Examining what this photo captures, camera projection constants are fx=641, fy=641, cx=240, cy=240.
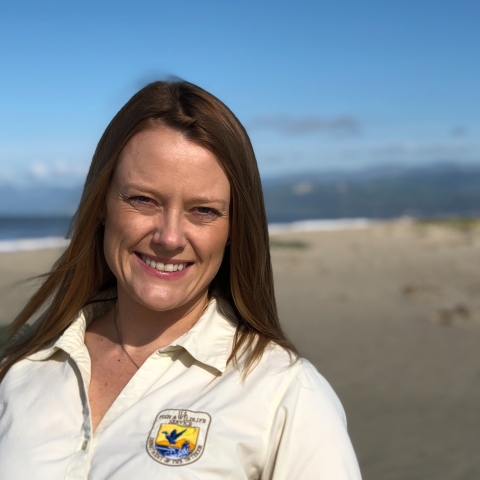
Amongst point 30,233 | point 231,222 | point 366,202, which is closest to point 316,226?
point 30,233

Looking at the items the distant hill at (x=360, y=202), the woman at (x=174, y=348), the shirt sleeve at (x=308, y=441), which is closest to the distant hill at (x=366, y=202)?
the distant hill at (x=360, y=202)

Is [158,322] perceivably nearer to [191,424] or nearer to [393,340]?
[191,424]

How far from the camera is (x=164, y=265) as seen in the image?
2115 millimetres

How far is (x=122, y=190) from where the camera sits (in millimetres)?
2115

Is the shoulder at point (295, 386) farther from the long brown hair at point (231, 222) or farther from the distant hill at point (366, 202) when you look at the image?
the distant hill at point (366, 202)

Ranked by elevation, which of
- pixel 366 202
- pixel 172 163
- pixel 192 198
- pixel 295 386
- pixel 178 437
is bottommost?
pixel 366 202

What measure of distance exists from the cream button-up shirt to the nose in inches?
12.3

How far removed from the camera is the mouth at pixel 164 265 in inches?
83.4

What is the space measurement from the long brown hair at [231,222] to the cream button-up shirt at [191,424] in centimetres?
12

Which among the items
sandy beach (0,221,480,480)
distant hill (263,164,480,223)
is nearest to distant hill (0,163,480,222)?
distant hill (263,164,480,223)

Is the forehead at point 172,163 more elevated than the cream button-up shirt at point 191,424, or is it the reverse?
the forehead at point 172,163

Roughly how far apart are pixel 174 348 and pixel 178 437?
33cm

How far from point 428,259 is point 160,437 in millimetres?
12941

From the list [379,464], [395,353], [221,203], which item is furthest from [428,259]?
[221,203]
